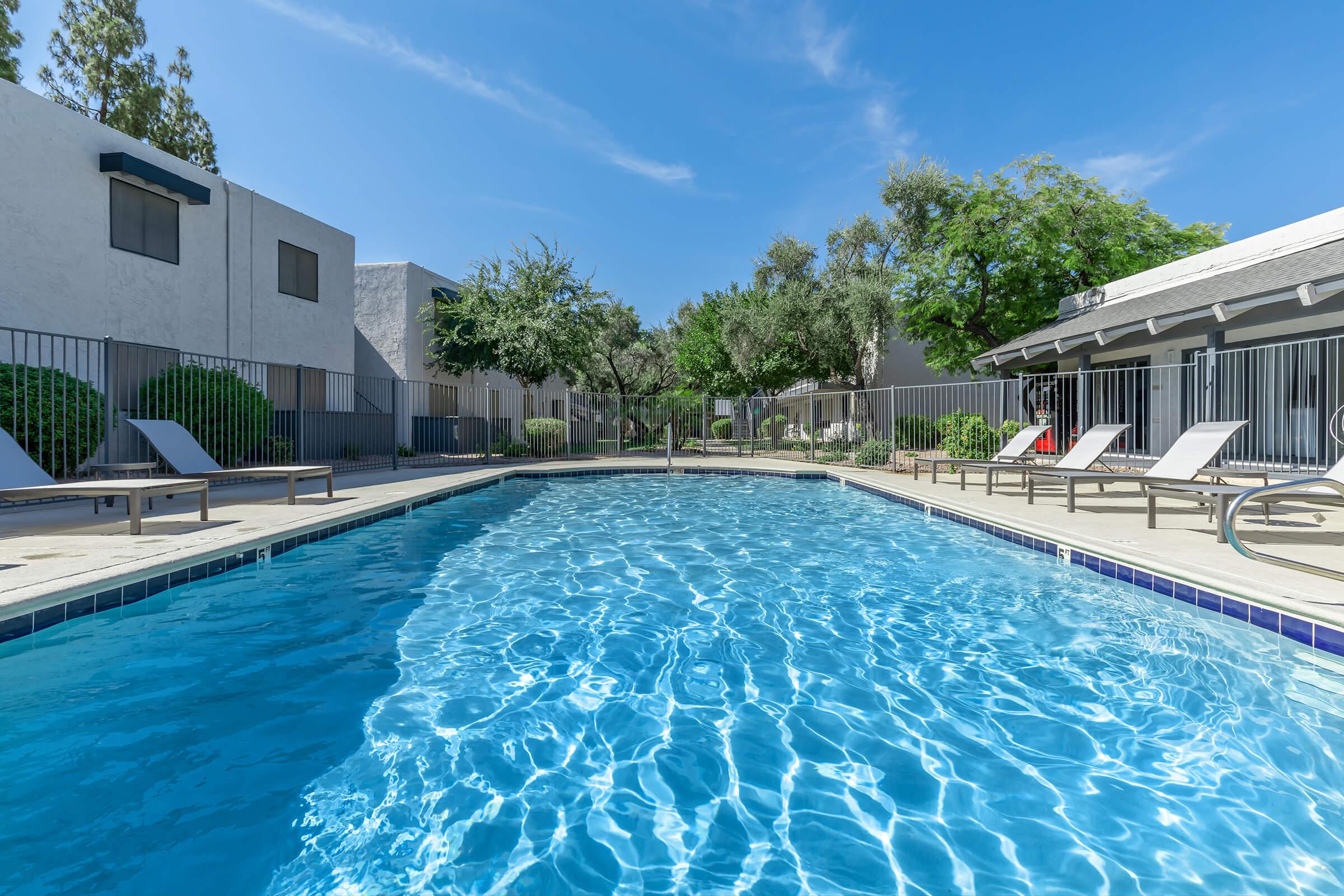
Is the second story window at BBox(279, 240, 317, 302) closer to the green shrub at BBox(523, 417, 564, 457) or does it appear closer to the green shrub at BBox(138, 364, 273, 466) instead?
the green shrub at BBox(138, 364, 273, 466)

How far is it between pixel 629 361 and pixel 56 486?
23613mm

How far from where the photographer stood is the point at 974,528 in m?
7.09

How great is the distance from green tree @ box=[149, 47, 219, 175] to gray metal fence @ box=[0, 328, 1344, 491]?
12.8 meters

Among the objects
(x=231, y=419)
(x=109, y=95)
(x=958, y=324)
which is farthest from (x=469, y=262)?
(x=958, y=324)

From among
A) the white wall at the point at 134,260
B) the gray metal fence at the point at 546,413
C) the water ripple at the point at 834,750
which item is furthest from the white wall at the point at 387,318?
the water ripple at the point at 834,750

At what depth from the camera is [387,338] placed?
18.3m

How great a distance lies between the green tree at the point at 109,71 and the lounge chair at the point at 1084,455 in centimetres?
2616

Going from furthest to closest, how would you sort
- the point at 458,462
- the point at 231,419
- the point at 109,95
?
1. the point at 109,95
2. the point at 458,462
3. the point at 231,419

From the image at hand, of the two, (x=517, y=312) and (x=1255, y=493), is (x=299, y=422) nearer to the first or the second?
(x=517, y=312)

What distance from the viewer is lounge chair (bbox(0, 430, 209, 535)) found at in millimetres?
4973

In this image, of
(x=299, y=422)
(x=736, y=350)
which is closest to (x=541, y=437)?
(x=299, y=422)

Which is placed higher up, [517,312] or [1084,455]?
[517,312]

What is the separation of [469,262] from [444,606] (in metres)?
16.2

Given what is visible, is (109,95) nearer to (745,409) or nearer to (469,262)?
(469,262)
